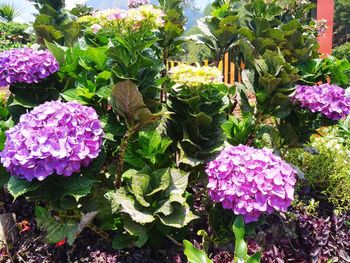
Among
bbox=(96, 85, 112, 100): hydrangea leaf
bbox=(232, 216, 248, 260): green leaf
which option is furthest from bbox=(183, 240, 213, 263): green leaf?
bbox=(96, 85, 112, 100): hydrangea leaf

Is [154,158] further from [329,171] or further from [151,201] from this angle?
[329,171]

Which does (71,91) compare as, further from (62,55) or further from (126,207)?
(126,207)

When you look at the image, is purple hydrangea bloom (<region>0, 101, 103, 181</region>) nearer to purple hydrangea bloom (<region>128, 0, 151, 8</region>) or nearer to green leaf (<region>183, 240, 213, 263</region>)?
green leaf (<region>183, 240, 213, 263</region>)

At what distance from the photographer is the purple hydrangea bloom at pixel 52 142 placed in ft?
5.83

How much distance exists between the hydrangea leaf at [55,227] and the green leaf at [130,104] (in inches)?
26.2

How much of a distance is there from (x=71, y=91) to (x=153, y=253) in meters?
1.07

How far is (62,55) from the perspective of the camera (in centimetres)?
261

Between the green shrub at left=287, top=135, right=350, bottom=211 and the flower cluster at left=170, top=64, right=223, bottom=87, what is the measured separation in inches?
47.3

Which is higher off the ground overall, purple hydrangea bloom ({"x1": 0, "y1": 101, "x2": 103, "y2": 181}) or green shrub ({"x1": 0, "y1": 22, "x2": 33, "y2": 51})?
purple hydrangea bloom ({"x1": 0, "y1": 101, "x2": 103, "y2": 181})

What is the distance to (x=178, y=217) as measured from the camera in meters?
2.16

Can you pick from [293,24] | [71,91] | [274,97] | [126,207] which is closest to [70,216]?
[126,207]

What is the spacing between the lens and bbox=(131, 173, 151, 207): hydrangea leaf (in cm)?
212

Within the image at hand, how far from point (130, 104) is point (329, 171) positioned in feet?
6.19

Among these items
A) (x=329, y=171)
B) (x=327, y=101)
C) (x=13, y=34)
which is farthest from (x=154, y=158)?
(x=13, y=34)
